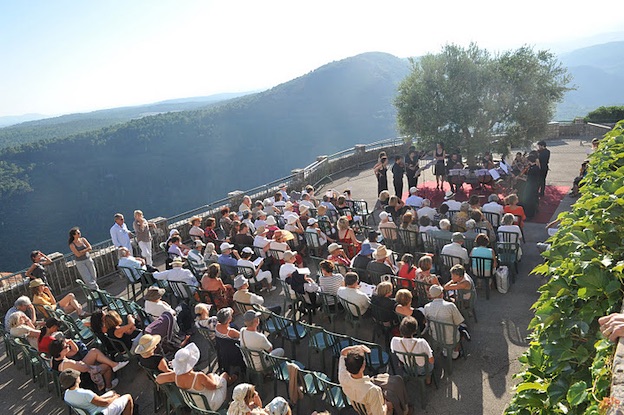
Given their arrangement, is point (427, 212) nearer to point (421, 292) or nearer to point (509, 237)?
point (509, 237)

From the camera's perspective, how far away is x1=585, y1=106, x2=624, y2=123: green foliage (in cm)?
2316

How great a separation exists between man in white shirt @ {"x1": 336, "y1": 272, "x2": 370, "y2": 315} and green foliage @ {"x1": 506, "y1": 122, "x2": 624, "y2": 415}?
2.48 m

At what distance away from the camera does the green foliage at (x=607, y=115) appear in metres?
23.2

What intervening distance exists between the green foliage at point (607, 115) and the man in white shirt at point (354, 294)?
23.3m

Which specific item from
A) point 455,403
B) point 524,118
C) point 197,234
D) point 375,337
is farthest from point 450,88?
point 455,403

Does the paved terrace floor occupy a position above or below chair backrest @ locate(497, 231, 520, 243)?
below

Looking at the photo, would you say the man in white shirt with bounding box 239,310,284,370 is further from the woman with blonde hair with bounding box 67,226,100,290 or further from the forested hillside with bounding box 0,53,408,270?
the forested hillside with bounding box 0,53,408,270

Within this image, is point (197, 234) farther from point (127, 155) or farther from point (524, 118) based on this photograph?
point (127, 155)

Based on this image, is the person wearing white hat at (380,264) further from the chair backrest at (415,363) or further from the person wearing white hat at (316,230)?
the person wearing white hat at (316,230)

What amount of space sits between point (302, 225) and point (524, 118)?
10501 mm

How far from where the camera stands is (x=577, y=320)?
3131mm

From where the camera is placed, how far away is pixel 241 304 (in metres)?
6.46

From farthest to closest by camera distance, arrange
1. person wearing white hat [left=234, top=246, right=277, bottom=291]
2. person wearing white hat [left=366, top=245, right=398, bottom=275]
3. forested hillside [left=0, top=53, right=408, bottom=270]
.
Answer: forested hillside [left=0, top=53, right=408, bottom=270] → person wearing white hat [left=234, top=246, right=277, bottom=291] → person wearing white hat [left=366, top=245, right=398, bottom=275]

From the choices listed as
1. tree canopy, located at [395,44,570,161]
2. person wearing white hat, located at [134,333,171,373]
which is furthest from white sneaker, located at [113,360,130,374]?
tree canopy, located at [395,44,570,161]
